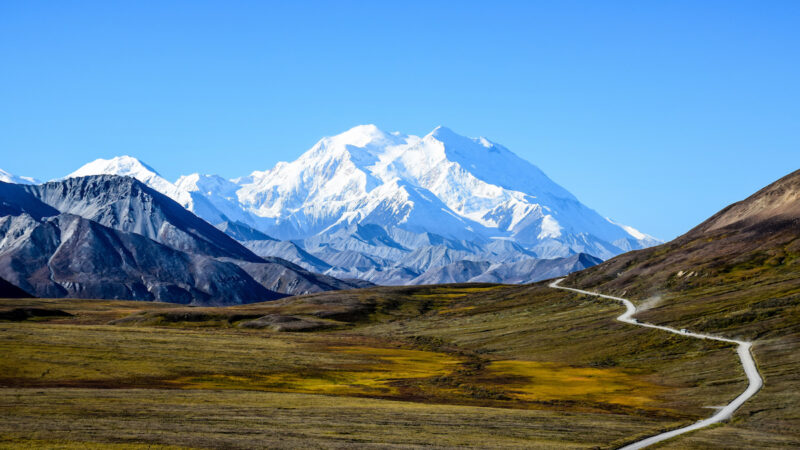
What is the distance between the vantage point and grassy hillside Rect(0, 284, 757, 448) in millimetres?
64250

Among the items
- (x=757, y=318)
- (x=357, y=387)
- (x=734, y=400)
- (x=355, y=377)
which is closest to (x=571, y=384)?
(x=734, y=400)

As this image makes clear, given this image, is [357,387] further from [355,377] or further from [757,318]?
[757,318]

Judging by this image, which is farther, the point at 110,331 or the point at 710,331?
the point at 110,331

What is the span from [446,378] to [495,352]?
44230mm

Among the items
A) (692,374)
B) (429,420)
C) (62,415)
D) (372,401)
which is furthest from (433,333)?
(62,415)

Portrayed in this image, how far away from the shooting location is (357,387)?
106 metres

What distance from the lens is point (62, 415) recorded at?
65.6m

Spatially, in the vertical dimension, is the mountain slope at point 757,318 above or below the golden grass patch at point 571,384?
above

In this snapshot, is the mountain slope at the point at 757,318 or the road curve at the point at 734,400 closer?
the road curve at the point at 734,400

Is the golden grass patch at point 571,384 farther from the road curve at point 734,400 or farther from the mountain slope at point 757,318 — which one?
the mountain slope at point 757,318

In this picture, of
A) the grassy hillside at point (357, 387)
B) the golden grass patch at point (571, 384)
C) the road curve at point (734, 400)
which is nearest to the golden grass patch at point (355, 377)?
the grassy hillside at point (357, 387)

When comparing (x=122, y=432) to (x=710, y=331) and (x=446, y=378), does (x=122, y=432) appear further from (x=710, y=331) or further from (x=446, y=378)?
(x=710, y=331)

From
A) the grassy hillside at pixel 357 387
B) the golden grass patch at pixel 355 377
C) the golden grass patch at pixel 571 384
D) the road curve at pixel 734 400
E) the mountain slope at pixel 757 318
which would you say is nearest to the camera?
the grassy hillside at pixel 357 387

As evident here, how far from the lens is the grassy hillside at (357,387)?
211ft
